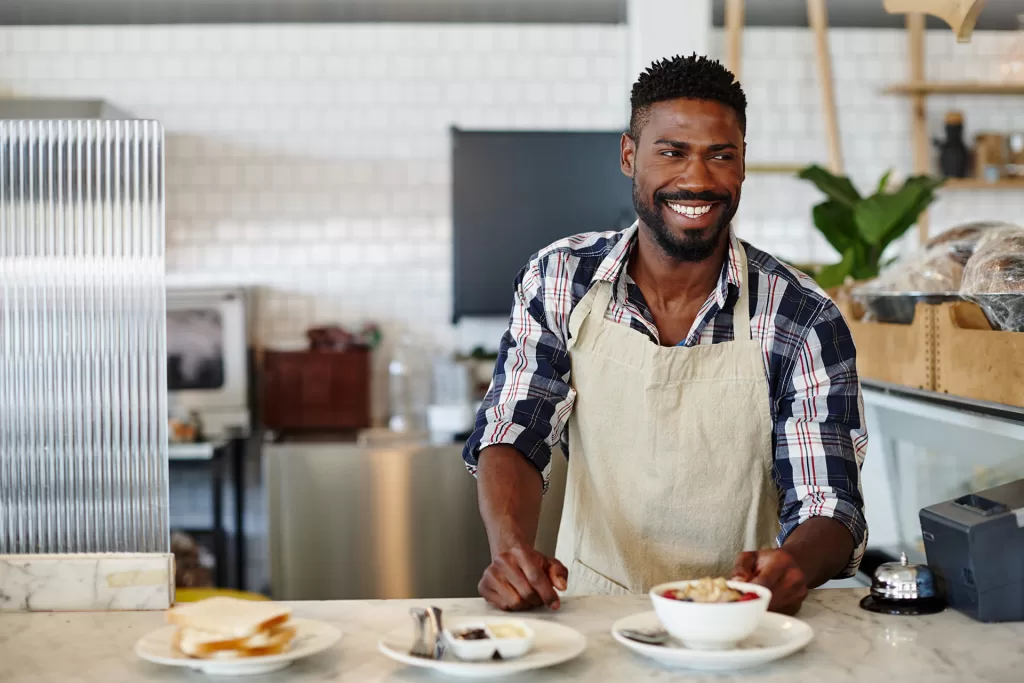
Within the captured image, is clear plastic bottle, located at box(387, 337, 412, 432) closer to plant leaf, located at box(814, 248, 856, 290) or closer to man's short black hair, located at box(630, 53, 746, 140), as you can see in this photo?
plant leaf, located at box(814, 248, 856, 290)

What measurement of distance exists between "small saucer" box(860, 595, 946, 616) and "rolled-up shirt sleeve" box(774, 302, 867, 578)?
17cm

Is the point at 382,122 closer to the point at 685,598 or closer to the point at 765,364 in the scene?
the point at 765,364

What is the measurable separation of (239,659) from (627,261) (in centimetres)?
94

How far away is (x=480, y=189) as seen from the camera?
183 inches

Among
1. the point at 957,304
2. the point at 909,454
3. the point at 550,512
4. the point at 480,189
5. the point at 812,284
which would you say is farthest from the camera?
the point at 480,189

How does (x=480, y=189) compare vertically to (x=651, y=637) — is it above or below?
above

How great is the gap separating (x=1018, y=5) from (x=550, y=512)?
3734mm

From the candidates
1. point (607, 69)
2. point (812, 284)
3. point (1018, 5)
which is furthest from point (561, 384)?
point (1018, 5)

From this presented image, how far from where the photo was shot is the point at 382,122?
16.5ft

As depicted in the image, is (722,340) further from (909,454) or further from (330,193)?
(330,193)

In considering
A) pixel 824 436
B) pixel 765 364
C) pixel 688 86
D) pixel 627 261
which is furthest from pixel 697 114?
pixel 824 436

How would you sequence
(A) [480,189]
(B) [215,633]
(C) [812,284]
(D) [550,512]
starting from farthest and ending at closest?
(A) [480,189] → (D) [550,512] → (C) [812,284] → (B) [215,633]

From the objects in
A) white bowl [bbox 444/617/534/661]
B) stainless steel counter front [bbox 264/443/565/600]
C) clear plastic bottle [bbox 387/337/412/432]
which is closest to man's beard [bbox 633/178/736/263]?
white bowl [bbox 444/617/534/661]

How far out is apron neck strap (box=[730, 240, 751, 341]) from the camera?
166 cm
